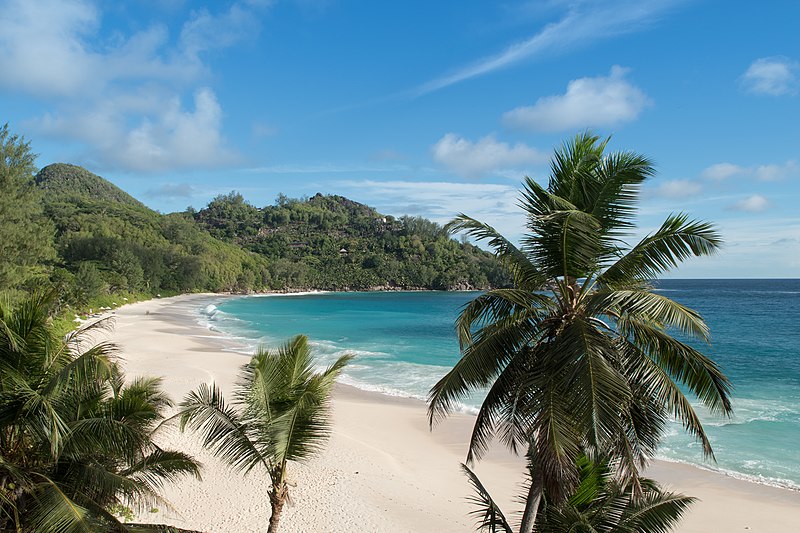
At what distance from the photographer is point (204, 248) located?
4178 inches

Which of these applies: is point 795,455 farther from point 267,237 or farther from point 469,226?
point 267,237

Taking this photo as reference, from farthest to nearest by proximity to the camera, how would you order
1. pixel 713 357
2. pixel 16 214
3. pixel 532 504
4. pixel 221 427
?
pixel 713 357 < pixel 16 214 < pixel 221 427 < pixel 532 504

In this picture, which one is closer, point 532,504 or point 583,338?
point 583,338

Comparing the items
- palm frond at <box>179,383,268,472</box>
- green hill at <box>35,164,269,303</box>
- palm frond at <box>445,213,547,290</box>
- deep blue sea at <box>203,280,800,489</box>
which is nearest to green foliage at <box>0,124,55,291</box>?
deep blue sea at <box>203,280,800,489</box>

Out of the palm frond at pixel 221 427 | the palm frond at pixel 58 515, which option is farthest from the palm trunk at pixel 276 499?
the palm frond at pixel 58 515

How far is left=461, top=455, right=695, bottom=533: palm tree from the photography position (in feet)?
18.0

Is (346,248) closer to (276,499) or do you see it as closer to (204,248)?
(204,248)

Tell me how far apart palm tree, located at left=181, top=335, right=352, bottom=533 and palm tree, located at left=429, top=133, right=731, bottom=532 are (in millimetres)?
1992

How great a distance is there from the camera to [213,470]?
1227cm

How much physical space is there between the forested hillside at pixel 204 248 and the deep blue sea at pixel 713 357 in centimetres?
818

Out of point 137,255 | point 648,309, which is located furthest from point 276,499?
point 137,255

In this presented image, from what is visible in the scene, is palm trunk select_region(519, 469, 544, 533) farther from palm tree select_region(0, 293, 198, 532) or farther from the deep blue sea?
the deep blue sea

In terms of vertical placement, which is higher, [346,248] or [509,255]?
[346,248]

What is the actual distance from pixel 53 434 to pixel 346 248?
150 metres
